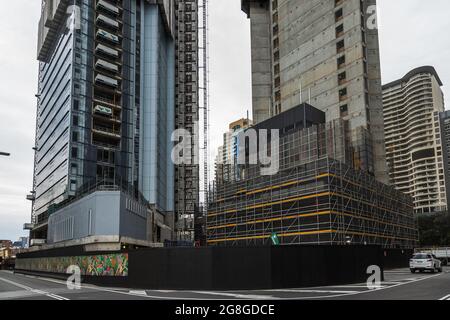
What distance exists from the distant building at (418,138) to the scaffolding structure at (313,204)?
10209cm

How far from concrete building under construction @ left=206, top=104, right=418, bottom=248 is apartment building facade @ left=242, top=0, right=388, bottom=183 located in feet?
10.6

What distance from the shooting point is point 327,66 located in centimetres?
7444

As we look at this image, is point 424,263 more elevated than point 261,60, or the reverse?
point 261,60

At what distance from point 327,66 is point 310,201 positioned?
31.9 metres

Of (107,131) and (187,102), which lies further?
(187,102)

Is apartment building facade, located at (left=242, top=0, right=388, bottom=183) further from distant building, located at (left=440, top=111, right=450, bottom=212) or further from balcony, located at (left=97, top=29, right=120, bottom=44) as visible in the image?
distant building, located at (left=440, top=111, right=450, bottom=212)

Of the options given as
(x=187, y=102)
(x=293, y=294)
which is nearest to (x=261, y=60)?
(x=187, y=102)

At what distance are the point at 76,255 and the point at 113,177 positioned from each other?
131 ft

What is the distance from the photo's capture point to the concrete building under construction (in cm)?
4975

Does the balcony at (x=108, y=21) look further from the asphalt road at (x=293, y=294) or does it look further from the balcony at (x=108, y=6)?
the asphalt road at (x=293, y=294)

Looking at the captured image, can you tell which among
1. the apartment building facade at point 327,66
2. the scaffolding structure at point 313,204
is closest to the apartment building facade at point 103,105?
the scaffolding structure at point 313,204

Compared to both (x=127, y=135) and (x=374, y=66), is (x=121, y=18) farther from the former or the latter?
(x=374, y=66)

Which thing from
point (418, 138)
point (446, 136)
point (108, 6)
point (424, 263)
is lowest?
point (424, 263)

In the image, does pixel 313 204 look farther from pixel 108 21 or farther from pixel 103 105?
pixel 108 21
